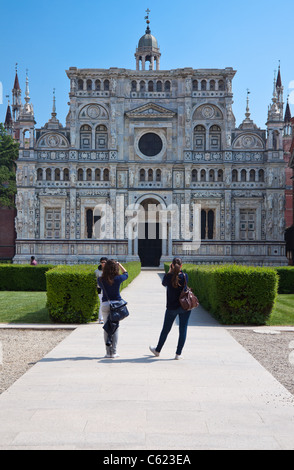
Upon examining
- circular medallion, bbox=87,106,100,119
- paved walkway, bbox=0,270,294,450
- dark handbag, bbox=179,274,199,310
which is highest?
circular medallion, bbox=87,106,100,119

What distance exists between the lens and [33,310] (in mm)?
19094

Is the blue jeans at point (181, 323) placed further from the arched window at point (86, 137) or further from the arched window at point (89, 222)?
the arched window at point (86, 137)

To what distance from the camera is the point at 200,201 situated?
161 ft

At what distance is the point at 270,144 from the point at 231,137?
3.71 meters

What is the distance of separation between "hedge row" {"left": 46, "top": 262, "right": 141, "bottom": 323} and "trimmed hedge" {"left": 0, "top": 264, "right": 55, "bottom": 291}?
1224cm

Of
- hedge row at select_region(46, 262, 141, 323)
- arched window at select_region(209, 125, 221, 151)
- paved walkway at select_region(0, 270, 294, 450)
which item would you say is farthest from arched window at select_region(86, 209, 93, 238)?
paved walkway at select_region(0, 270, 294, 450)

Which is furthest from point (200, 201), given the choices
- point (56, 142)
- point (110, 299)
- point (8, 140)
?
point (110, 299)

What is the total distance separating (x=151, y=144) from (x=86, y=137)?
20.6 ft

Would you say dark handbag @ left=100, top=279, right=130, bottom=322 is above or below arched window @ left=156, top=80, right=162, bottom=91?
below

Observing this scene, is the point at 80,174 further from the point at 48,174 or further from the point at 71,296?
the point at 71,296

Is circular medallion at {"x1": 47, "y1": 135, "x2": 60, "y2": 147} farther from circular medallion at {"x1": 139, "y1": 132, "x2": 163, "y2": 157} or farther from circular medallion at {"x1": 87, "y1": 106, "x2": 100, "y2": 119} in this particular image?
circular medallion at {"x1": 139, "y1": 132, "x2": 163, "y2": 157}

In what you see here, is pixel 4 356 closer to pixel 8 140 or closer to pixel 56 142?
pixel 56 142

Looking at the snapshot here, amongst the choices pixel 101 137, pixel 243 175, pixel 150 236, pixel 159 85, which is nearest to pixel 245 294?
pixel 150 236

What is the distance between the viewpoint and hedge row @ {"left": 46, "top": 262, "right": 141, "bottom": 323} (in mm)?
16359
